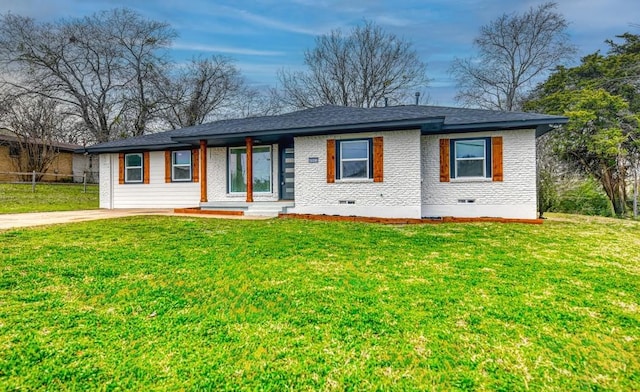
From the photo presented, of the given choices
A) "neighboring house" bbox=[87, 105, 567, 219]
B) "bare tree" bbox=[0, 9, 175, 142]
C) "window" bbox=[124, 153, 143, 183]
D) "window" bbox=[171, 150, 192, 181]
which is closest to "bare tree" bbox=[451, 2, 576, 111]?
"neighboring house" bbox=[87, 105, 567, 219]

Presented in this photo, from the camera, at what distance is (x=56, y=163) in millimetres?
25766

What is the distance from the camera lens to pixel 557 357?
2.61m

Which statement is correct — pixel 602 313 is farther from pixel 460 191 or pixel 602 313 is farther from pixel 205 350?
pixel 460 191

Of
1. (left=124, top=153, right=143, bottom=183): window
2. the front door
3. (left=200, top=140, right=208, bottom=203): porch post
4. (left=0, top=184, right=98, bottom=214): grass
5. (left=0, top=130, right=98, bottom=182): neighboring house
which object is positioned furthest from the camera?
(left=0, top=130, right=98, bottom=182): neighboring house

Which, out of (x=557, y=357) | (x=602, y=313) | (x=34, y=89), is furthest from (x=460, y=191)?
(x=34, y=89)

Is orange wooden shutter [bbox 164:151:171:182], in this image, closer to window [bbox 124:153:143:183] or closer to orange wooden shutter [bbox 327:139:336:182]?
window [bbox 124:153:143:183]

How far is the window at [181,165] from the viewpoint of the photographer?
13.9m

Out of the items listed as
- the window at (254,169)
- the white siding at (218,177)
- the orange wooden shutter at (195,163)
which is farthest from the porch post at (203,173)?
the orange wooden shutter at (195,163)

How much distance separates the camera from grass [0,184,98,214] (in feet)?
45.9

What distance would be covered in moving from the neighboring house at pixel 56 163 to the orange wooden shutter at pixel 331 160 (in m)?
18.6

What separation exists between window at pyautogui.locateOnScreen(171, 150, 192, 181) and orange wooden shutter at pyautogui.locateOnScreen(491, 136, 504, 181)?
1056 centimetres

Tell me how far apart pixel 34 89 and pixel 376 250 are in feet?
85.8

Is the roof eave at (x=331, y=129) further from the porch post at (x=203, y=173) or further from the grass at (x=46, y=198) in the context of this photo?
the grass at (x=46, y=198)

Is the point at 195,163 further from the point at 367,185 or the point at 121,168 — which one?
the point at 367,185
